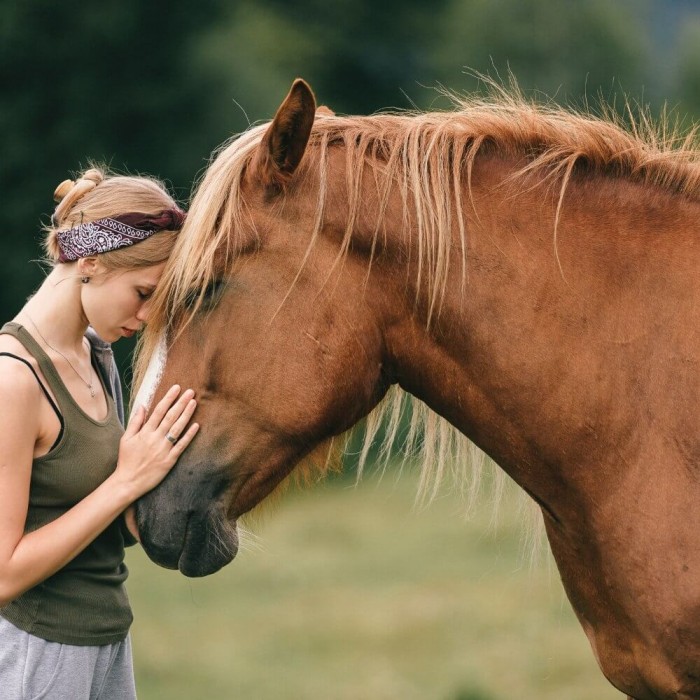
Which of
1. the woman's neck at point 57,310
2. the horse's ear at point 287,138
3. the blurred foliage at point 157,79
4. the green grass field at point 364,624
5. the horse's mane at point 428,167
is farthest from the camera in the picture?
the blurred foliage at point 157,79

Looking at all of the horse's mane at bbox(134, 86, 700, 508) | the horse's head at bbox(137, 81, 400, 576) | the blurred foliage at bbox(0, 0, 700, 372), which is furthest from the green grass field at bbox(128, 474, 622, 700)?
the blurred foliage at bbox(0, 0, 700, 372)

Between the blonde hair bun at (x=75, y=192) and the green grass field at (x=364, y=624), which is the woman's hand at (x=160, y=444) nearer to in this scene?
the blonde hair bun at (x=75, y=192)

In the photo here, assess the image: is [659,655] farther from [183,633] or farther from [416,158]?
[183,633]

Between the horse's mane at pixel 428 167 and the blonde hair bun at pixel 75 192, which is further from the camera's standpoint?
the blonde hair bun at pixel 75 192

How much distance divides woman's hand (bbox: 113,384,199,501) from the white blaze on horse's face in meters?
0.06

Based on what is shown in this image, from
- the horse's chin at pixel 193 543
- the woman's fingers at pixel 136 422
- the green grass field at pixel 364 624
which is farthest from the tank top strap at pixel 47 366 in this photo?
the green grass field at pixel 364 624

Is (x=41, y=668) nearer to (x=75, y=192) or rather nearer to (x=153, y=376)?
(x=153, y=376)

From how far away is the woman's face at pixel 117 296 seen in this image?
2488 millimetres

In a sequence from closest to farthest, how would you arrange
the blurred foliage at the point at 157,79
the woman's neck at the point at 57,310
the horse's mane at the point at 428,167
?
the horse's mane at the point at 428,167
the woman's neck at the point at 57,310
the blurred foliage at the point at 157,79

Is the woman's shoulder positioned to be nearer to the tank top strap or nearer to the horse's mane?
the tank top strap

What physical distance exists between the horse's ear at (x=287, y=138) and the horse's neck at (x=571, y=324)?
443 millimetres

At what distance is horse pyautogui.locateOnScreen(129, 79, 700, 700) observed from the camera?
91.4 inches

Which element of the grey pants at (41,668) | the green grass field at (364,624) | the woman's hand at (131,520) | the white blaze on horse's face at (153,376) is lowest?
the green grass field at (364,624)

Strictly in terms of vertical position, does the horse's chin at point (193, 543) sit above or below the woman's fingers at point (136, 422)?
below
